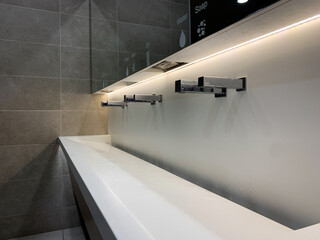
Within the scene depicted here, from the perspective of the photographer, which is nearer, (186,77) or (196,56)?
(196,56)

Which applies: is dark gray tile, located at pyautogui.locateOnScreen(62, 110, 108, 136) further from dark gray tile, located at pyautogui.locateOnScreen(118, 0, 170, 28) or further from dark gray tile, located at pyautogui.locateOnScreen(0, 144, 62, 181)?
dark gray tile, located at pyautogui.locateOnScreen(118, 0, 170, 28)

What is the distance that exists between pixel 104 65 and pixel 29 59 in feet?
2.71

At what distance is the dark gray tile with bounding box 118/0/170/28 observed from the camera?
977 mm

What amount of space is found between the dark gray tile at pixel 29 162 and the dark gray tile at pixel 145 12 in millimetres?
1487

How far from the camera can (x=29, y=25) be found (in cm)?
229

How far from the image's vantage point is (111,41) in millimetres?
1827

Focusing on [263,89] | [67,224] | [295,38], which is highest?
[295,38]

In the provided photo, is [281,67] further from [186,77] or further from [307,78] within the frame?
[186,77]

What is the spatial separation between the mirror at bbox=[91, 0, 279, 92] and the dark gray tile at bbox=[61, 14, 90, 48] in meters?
0.66

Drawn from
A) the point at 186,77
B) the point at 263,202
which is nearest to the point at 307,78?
the point at 263,202

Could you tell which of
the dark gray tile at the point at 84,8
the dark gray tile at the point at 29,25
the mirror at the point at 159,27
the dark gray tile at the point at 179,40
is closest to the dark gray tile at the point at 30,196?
the mirror at the point at 159,27

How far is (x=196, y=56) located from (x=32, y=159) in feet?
6.71

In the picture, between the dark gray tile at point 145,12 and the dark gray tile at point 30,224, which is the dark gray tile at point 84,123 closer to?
the dark gray tile at point 30,224

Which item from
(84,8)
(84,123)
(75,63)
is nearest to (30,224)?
(84,123)
